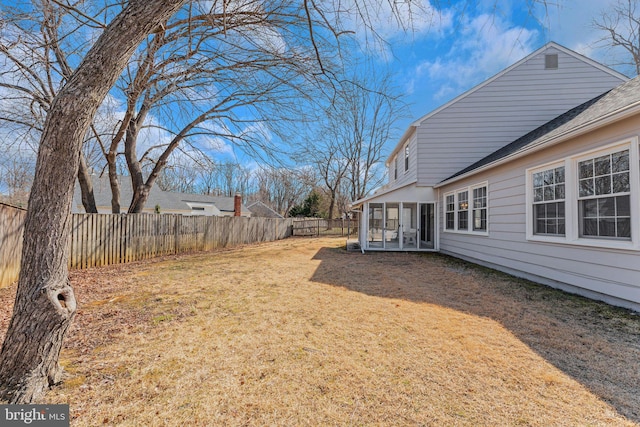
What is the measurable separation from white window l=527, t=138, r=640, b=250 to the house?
2 cm

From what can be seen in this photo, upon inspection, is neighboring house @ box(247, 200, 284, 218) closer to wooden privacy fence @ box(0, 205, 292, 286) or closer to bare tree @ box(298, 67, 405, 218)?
bare tree @ box(298, 67, 405, 218)

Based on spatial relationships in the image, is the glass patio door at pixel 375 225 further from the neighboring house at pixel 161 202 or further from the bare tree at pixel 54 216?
the neighboring house at pixel 161 202

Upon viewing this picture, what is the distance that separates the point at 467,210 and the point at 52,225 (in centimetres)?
935

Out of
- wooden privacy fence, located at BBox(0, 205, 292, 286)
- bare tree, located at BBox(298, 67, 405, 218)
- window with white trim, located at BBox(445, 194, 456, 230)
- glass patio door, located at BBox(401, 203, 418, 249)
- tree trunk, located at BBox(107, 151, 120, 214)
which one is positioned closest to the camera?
wooden privacy fence, located at BBox(0, 205, 292, 286)

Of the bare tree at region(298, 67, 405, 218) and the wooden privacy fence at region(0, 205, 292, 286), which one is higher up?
the bare tree at region(298, 67, 405, 218)

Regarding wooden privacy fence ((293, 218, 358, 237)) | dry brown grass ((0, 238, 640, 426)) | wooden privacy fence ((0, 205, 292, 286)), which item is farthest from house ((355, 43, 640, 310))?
wooden privacy fence ((293, 218, 358, 237))

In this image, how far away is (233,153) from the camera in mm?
9086

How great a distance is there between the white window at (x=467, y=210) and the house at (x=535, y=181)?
0.04 m

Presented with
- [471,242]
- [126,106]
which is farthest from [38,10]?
[471,242]

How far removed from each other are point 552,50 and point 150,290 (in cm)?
1332

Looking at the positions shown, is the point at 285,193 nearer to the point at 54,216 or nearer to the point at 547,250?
the point at 547,250

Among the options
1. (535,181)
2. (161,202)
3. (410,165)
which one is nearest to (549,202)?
(535,181)

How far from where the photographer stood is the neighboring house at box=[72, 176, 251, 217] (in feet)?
69.3

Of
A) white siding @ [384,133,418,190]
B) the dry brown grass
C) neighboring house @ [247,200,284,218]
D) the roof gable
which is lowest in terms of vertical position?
the dry brown grass
